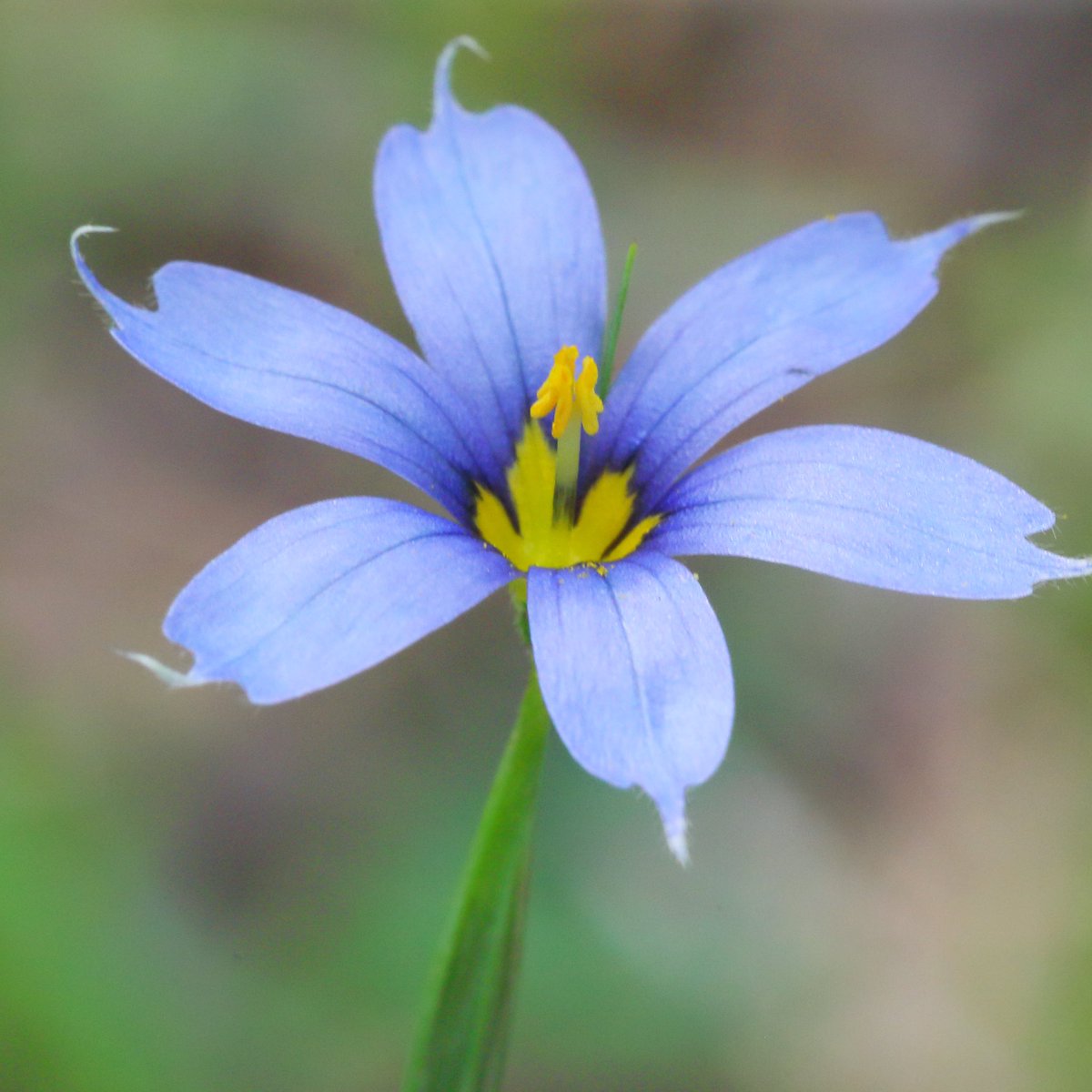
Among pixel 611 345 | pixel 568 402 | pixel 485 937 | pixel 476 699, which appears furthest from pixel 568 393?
pixel 476 699

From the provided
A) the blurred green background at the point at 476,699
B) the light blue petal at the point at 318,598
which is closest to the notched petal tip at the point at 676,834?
the light blue petal at the point at 318,598

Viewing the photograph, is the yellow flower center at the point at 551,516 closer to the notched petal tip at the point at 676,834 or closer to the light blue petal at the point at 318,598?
the light blue petal at the point at 318,598

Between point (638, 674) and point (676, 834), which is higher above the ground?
point (638, 674)

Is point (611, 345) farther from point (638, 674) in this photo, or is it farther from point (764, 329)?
point (638, 674)

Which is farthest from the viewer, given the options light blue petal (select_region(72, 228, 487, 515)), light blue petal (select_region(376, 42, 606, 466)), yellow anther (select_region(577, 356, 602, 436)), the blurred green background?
the blurred green background

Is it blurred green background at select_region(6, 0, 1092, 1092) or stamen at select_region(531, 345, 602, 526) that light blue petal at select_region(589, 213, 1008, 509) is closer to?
stamen at select_region(531, 345, 602, 526)

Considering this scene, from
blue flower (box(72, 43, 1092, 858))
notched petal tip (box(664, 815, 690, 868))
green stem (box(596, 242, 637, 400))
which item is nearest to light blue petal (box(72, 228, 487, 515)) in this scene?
blue flower (box(72, 43, 1092, 858))

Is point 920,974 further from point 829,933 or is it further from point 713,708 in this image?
point 713,708
